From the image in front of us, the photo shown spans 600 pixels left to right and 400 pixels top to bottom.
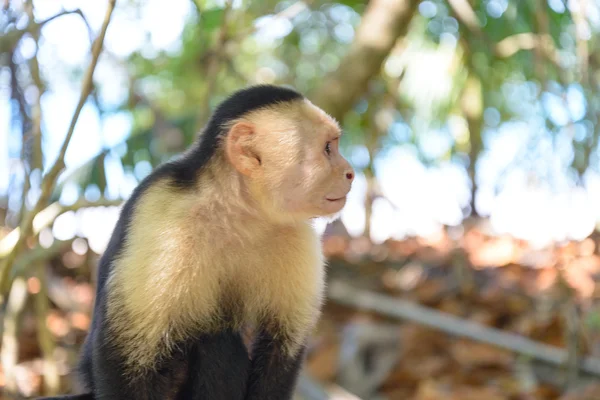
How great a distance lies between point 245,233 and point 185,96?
199 inches

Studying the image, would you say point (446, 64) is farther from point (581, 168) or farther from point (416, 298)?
point (581, 168)

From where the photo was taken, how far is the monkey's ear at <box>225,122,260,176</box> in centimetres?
221

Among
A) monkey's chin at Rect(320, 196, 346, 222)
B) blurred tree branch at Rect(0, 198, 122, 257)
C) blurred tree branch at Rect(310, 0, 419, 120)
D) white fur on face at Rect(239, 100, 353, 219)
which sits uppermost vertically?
white fur on face at Rect(239, 100, 353, 219)

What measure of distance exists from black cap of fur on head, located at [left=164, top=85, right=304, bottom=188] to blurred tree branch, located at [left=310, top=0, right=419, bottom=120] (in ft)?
7.50

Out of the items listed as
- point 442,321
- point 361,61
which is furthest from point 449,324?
point 361,61

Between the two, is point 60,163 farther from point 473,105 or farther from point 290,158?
point 473,105

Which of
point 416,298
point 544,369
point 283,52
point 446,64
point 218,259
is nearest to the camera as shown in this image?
point 218,259

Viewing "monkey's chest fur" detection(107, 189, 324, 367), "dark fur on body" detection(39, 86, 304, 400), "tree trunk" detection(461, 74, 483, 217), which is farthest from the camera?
"tree trunk" detection(461, 74, 483, 217)

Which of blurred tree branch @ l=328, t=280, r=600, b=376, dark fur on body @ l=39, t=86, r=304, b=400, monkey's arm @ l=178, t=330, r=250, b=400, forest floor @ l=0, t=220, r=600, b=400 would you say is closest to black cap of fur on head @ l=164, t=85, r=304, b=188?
dark fur on body @ l=39, t=86, r=304, b=400

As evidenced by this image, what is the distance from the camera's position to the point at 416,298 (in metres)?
5.57

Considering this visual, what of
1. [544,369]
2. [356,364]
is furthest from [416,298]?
[544,369]

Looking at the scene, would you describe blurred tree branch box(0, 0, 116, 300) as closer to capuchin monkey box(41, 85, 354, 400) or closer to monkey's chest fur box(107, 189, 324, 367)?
capuchin monkey box(41, 85, 354, 400)

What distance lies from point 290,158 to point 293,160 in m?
0.01

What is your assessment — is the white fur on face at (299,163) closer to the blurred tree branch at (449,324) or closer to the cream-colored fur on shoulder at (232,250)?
the cream-colored fur on shoulder at (232,250)
